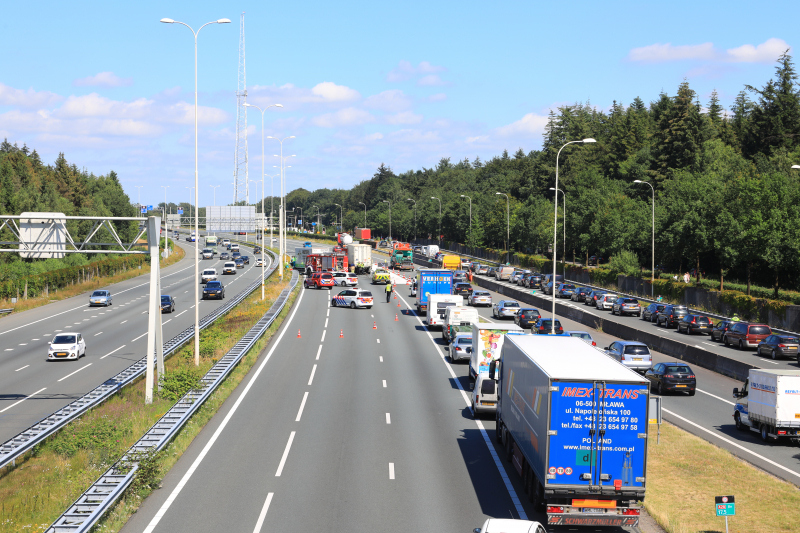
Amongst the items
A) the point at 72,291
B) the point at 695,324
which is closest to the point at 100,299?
the point at 72,291

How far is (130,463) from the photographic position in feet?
55.9

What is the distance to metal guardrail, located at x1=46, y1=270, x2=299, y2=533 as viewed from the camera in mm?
13680

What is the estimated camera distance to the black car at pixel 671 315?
53.4m

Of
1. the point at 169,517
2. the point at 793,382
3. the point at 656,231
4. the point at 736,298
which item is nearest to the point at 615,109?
the point at 656,231

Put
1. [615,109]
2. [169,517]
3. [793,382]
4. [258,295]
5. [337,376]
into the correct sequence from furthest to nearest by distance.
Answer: [615,109]
[258,295]
[337,376]
[793,382]
[169,517]

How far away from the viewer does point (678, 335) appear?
50375mm

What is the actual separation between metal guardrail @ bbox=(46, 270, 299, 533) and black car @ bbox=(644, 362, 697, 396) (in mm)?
18494

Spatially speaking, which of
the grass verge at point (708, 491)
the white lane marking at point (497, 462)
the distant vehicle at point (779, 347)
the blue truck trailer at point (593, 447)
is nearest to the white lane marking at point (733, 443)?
the grass verge at point (708, 491)

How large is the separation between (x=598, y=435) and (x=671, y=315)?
4266 centimetres

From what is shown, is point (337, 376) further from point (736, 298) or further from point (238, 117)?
point (238, 117)

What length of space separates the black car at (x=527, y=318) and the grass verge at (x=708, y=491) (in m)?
28.4

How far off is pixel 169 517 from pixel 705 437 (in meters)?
17.3

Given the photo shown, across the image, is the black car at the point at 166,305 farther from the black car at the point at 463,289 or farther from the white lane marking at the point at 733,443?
the white lane marking at the point at 733,443

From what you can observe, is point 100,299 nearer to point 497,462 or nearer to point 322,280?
point 322,280
